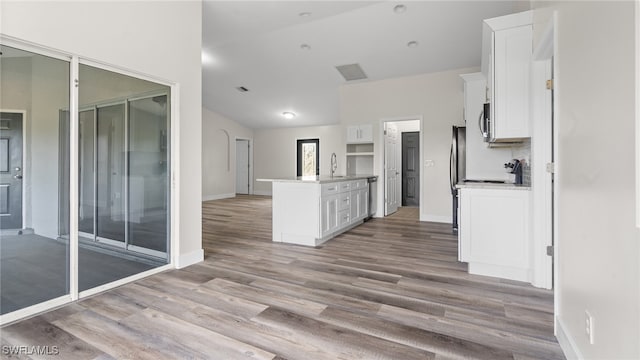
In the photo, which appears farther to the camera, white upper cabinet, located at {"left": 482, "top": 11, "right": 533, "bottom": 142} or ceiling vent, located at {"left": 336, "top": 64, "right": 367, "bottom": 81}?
ceiling vent, located at {"left": 336, "top": 64, "right": 367, "bottom": 81}

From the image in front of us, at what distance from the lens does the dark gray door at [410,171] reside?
8109mm

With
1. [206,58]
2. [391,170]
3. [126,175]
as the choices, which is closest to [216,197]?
[206,58]

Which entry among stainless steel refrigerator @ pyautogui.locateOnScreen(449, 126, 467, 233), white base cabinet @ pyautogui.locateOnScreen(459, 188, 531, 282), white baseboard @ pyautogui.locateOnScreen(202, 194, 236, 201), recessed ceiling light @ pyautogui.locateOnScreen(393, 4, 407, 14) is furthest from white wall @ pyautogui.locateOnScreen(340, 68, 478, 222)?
white baseboard @ pyautogui.locateOnScreen(202, 194, 236, 201)

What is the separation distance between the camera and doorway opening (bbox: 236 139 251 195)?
35.7 feet

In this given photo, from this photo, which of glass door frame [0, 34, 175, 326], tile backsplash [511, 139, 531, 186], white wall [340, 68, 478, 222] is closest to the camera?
glass door frame [0, 34, 175, 326]

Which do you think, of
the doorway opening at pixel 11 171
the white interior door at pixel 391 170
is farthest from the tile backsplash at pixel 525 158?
the doorway opening at pixel 11 171

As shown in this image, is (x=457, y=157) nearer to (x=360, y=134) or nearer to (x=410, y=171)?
(x=360, y=134)

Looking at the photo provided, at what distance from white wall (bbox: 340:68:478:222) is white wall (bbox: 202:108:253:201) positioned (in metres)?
5.31

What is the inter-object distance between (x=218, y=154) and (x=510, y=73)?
8337 millimetres

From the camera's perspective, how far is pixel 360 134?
622 cm

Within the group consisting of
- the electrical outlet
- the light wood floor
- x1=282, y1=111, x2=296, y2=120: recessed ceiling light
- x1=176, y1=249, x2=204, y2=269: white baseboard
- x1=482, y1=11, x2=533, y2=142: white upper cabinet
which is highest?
x1=282, y1=111, x2=296, y2=120: recessed ceiling light

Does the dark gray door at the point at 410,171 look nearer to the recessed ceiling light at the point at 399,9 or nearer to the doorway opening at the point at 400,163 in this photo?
the doorway opening at the point at 400,163

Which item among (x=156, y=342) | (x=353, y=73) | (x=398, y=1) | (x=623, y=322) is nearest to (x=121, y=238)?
(x=156, y=342)

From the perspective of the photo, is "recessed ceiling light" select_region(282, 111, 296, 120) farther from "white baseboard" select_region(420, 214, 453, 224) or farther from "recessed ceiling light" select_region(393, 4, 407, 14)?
"recessed ceiling light" select_region(393, 4, 407, 14)
